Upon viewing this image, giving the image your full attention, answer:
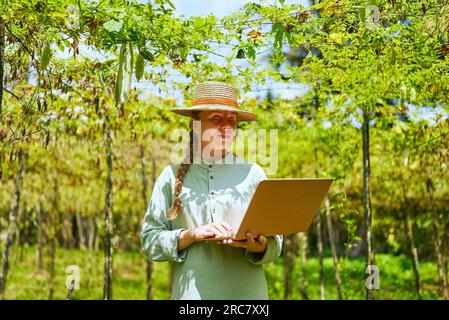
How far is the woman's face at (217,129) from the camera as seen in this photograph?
2496 millimetres

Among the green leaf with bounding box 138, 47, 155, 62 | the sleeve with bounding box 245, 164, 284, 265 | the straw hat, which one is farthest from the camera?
the green leaf with bounding box 138, 47, 155, 62

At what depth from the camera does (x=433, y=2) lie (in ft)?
9.21

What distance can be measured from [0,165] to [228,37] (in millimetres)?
1589

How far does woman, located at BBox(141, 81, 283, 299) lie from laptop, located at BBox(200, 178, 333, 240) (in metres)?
0.07

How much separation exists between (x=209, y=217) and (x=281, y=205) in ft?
1.27

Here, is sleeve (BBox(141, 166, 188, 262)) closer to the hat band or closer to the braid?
the braid

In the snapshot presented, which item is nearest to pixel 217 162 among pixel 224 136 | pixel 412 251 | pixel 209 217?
pixel 224 136

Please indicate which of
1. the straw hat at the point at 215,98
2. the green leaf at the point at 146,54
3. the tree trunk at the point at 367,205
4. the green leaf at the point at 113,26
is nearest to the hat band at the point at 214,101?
the straw hat at the point at 215,98

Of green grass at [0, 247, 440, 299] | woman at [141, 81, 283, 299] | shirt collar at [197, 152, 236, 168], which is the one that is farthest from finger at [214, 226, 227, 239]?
green grass at [0, 247, 440, 299]

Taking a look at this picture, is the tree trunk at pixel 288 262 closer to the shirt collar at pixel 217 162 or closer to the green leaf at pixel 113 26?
the shirt collar at pixel 217 162

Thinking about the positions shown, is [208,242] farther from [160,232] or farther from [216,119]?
[216,119]

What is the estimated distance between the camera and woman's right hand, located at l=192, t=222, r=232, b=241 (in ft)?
7.24
